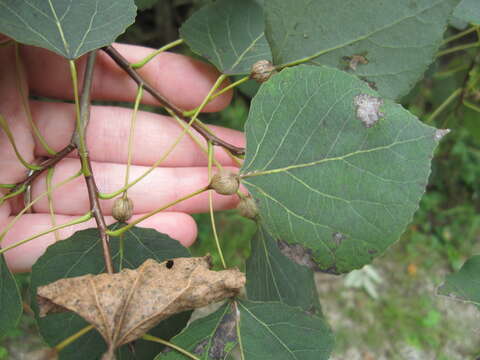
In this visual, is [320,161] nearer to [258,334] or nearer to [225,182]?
[225,182]

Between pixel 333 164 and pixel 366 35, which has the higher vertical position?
pixel 366 35

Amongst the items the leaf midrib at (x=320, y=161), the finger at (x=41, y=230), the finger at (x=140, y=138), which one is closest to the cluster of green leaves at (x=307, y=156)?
the leaf midrib at (x=320, y=161)

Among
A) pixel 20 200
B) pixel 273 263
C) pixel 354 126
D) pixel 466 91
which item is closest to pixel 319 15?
pixel 354 126

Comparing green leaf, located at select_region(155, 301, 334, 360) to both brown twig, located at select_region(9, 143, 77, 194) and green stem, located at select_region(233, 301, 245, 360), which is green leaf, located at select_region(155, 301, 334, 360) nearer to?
green stem, located at select_region(233, 301, 245, 360)

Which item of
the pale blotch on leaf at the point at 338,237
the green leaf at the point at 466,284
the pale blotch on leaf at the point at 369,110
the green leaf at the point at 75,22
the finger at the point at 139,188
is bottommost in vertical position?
the finger at the point at 139,188

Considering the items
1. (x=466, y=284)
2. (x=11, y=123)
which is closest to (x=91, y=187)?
(x=11, y=123)

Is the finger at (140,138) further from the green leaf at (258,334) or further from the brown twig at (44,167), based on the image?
the green leaf at (258,334)
